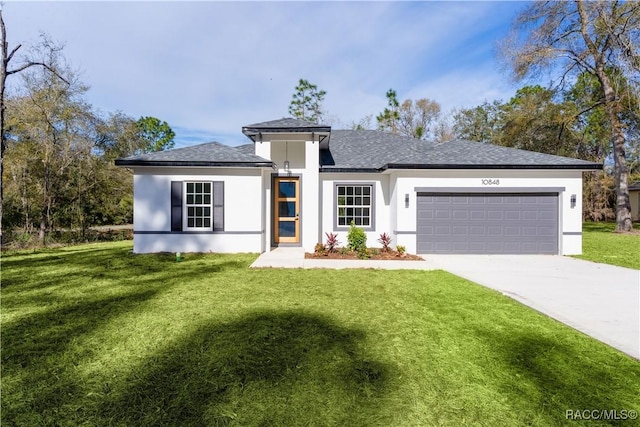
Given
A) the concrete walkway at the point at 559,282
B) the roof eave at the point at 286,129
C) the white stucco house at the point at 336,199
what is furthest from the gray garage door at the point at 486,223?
the roof eave at the point at 286,129

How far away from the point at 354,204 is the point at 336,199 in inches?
28.8

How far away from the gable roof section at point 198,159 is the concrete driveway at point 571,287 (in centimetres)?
672

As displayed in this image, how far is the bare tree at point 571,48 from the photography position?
17.2m

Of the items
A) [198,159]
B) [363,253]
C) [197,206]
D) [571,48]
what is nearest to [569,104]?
[571,48]

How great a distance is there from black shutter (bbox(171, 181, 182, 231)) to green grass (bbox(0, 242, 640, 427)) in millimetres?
4438

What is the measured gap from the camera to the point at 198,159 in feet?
32.5

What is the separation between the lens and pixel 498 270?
7812 mm

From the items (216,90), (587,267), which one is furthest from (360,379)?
(216,90)

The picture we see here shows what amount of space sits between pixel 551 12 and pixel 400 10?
46.1ft

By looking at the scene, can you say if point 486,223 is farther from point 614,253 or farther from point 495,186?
point 614,253

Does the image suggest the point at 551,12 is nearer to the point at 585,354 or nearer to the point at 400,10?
the point at 400,10

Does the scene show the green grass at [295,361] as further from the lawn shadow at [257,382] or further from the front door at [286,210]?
Result: the front door at [286,210]

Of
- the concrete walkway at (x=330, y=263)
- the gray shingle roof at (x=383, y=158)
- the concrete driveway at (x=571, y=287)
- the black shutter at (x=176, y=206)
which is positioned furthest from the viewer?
the black shutter at (x=176, y=206)

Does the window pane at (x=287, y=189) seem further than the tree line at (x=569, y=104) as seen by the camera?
No
